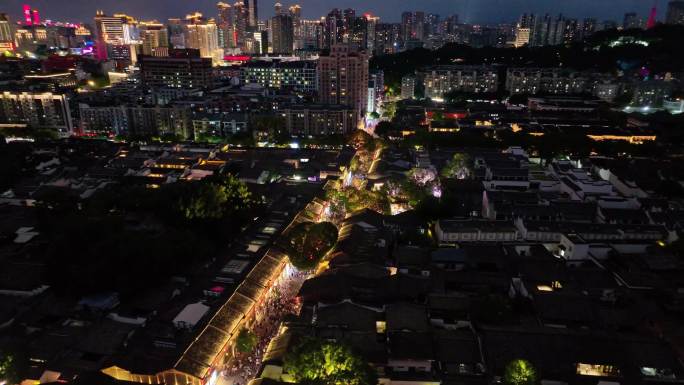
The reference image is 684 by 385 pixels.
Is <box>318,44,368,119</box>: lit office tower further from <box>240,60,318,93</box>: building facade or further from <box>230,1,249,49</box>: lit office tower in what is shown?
<box>230,1,249,49</box>: lit office tower

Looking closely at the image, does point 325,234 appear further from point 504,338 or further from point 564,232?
point 564,232

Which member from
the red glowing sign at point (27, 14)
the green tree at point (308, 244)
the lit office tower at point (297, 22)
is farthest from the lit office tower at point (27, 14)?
the green tree at point (308, 244)

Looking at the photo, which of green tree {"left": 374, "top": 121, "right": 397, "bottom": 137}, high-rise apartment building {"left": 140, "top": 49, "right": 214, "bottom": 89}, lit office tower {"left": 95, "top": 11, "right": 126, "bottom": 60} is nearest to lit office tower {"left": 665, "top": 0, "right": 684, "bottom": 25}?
green tree {"left": 374, "top": 121, "right": 397, "bottom": 137}

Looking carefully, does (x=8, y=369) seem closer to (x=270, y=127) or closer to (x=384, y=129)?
(x=270, y=127)

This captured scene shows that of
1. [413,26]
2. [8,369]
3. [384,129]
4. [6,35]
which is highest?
[413,26]

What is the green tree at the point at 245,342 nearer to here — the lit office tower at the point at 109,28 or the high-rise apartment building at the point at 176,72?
the high-rise apartment building at the point at 176,72

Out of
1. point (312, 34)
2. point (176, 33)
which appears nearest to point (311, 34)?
point (312, 34)
